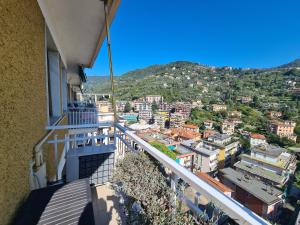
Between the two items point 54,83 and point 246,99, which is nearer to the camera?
point 54,83

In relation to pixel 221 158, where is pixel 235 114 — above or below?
above

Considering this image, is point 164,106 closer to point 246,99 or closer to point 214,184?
point 246,99

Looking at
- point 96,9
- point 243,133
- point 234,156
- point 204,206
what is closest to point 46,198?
point 204,206

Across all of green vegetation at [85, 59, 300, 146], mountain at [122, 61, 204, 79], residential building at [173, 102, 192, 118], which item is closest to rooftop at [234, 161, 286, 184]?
green vegetation at [85, 59, 300, 146]

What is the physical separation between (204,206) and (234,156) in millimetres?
37748

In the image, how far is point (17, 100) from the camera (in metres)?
1.18

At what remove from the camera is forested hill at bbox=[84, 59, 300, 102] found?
6519cm

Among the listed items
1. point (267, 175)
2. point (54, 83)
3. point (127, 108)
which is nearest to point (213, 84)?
point (127, 108)

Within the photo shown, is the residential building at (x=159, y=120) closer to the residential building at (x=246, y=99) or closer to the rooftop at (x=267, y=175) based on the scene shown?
the residential building at (x=246, y=99)

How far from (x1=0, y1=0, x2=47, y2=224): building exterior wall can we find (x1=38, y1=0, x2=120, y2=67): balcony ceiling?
44 cm

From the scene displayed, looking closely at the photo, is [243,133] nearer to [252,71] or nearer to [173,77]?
[173,77]

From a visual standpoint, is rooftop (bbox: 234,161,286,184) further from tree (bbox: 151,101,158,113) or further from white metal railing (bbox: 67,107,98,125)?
tree (bbox: 151,101,158,113)

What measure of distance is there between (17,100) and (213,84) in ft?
288

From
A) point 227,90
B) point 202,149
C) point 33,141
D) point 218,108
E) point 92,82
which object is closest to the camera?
point 33,141
